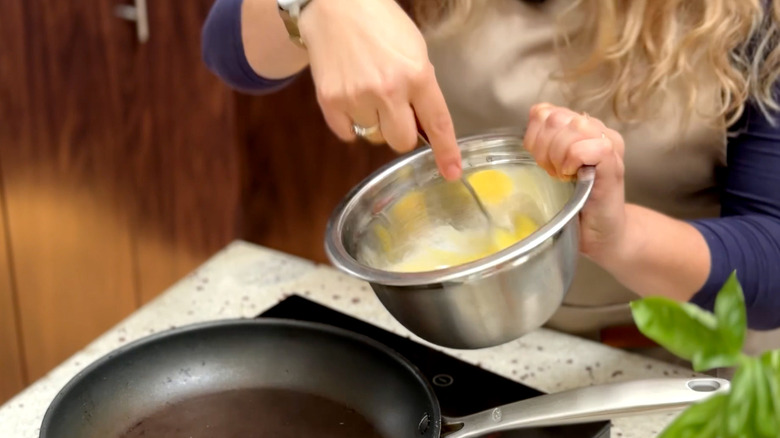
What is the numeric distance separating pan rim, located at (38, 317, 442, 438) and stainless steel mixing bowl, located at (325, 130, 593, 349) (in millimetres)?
46

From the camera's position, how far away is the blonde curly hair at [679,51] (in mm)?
823

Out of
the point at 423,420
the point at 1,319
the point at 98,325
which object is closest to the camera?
the point at 423,420

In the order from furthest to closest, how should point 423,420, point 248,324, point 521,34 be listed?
point 521,34 < point 248,324 < point 423,420

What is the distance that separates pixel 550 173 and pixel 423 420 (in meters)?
0.23

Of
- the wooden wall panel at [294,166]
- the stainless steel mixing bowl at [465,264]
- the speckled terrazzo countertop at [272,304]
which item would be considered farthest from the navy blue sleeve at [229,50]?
the wooden wall panel at [294,166]

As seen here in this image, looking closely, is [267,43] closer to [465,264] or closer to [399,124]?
[399,124]

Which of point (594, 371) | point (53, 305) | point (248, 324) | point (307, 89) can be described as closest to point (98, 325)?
point (53, 305)

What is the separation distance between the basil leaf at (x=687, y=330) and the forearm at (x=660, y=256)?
45 centimetres

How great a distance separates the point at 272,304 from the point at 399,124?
0.34 metres

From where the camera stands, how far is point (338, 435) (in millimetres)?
681

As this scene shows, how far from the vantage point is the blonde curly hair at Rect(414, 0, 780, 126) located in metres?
0.82

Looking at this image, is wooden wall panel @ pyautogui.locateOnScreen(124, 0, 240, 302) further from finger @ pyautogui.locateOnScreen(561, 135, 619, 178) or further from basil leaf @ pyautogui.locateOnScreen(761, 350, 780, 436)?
basil leaf @ pyautogui.locateOnScreen(761, 350, 780, 436)

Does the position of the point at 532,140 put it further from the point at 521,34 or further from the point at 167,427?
the point at 167,427

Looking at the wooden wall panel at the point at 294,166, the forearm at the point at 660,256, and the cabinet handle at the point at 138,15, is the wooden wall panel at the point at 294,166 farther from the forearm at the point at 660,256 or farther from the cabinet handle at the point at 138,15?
the forearm at the point at 660,256
